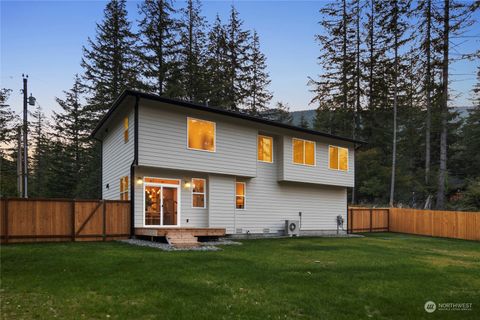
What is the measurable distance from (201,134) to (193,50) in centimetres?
1806

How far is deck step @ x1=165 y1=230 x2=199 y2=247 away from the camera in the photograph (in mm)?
12258

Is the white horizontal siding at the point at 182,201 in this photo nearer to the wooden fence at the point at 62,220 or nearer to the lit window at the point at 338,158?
the wooden fence at the point at 62,220

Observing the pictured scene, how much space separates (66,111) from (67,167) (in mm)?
7070

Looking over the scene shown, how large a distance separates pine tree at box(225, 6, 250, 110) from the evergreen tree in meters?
3.16

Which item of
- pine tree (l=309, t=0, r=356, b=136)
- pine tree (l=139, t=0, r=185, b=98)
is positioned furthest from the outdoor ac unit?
pine tree (l=309, t=0, r=356, b=136)

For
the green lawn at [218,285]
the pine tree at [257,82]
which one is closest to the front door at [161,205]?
the green lawn at [218,285]

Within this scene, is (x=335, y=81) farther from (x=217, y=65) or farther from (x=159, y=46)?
(x=159, y=46)

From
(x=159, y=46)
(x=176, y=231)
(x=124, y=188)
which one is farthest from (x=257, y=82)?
(x=176, y=231)

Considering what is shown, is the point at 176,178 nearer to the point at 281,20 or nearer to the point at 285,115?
the point at 281,20

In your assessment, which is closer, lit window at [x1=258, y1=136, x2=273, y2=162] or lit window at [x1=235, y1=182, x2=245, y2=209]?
lit window at [x1=235, y1=182, x2=245, y2=209]

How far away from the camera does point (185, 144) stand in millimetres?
14766

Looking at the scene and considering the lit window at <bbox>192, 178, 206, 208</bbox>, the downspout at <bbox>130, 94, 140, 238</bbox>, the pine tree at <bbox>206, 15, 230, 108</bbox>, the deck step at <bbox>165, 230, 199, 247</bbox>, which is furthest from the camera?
the pine tree at <bbox>206, 15, 230, 108</bbox>

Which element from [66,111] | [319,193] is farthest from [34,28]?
[66,111]

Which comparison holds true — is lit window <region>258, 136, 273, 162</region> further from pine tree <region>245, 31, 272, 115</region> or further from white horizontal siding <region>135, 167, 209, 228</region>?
pine tree <region>245, 31, 272, 115</region>
